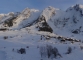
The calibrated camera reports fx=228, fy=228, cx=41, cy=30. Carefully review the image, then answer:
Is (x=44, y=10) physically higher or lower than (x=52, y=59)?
higher

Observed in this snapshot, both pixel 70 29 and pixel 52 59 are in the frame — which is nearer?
pixel 52 59

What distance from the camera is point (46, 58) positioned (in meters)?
19.7

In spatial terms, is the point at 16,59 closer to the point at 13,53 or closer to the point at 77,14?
the point at 13,53

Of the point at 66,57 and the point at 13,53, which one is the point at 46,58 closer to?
the point at 66,57

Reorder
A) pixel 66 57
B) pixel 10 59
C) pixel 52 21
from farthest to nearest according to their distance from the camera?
1. pixel 52 21
2. pixel 66 57
3. pixel 10 59

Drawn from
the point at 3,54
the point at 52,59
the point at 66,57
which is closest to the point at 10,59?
the point at 3,54

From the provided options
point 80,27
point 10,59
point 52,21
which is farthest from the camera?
point 52,21

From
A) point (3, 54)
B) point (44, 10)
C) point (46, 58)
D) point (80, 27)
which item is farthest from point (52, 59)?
point (44, 10)

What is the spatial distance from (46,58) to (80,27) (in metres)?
57.9

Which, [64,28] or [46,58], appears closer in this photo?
[46,58]

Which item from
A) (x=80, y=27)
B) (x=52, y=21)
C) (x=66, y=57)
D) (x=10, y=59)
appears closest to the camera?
(x=10, y=59)

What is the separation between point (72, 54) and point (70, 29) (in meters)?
56.2

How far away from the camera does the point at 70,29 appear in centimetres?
7675

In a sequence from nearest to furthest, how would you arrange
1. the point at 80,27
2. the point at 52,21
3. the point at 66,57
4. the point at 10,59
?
the point at 10,59 < the point at 66,57 < the point at 80,27 < the point at 52,21
